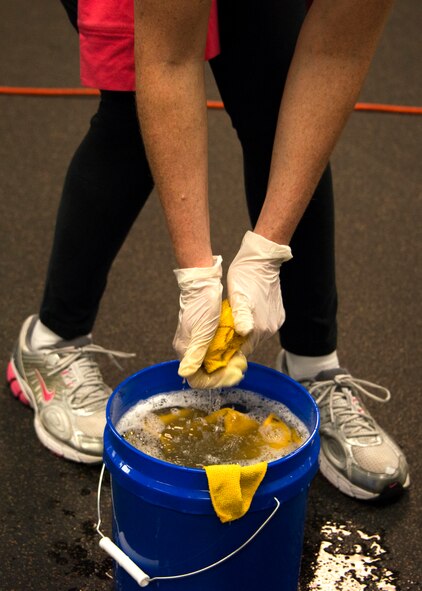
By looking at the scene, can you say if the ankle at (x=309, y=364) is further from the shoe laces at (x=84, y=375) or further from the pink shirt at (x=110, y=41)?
the pink shirt at (x=110, y=41)

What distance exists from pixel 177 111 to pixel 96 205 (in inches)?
12.9

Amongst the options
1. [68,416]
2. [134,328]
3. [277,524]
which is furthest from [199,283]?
[134,328]

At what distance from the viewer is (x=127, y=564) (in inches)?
38.9

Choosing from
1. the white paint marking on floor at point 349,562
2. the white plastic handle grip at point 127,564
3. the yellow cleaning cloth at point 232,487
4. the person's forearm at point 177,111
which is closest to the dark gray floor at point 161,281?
the white paint marking on floor at point 349,562

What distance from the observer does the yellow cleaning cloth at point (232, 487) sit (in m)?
0.91

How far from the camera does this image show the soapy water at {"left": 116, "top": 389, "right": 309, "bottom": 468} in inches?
41.9

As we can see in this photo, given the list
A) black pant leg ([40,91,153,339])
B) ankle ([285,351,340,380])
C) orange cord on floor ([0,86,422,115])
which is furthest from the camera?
orange cord on floor ([0,86,422,115])

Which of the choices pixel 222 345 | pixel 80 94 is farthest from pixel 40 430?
pixel 80 94

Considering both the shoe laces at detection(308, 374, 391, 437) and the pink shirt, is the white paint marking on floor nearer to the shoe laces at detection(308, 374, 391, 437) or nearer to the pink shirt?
the shoe laces at detection(308, 374, 391, 437)

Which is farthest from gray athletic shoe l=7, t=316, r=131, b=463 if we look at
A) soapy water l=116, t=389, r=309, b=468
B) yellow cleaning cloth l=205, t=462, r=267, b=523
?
yellow cleaning cloth l=205, t=462, r=267, b=523

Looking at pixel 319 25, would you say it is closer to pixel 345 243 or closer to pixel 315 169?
pixel 315 169

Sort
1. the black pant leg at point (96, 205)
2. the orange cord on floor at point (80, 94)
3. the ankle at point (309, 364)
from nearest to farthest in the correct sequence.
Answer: the black pant leg at point (96, 205) → the ankle at point (309, 364) → the orange cord on floor at point (80, 94)

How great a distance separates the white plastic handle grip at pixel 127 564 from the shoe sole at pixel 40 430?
0.33 meters

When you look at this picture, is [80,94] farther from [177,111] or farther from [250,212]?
[177,111]
